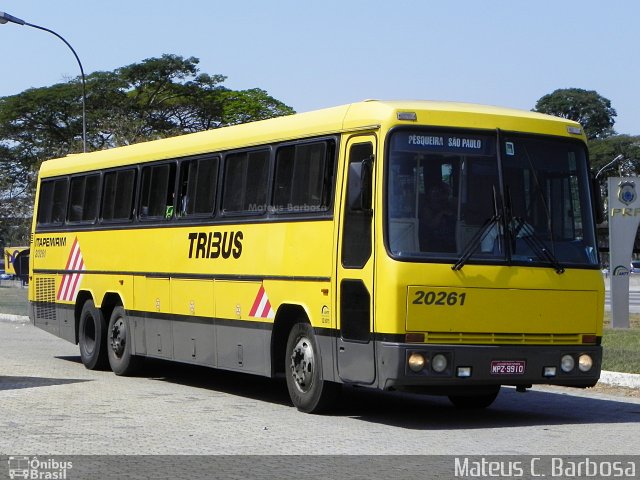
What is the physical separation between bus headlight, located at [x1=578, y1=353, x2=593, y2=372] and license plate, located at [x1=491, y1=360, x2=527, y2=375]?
67cm

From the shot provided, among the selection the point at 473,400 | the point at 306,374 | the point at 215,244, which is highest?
the point at 215,244

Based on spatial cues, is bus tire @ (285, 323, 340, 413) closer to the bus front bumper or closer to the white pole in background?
the bus front bumper

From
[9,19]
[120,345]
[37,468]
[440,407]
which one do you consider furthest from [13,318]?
[37,468]

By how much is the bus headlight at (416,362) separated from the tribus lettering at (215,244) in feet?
11.8

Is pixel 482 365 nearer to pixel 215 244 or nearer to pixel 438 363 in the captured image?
pixel 438 363

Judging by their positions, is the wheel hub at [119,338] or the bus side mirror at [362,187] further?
the wheel hub at [119,338]

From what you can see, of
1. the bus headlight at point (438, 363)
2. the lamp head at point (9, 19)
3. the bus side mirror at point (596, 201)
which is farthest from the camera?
the lamp head at point (9, 19)

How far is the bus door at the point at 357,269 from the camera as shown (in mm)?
12312

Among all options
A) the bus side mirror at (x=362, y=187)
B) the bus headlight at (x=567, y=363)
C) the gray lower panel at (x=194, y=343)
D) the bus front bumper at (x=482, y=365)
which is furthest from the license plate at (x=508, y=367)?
the gray lower panel at (x=194, y=343)

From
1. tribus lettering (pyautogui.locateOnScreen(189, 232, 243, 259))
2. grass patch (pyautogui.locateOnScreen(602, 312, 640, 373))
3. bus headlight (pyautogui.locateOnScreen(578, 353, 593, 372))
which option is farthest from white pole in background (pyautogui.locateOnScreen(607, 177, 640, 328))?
bus headlight (pyautogui.locateOnScreen(578, 353, 593, 372))

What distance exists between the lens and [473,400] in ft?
47.3

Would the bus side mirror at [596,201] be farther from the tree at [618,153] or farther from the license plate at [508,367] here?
the tree at [618,153]

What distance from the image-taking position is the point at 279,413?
13.4 metres

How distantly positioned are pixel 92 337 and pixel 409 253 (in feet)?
28.0
